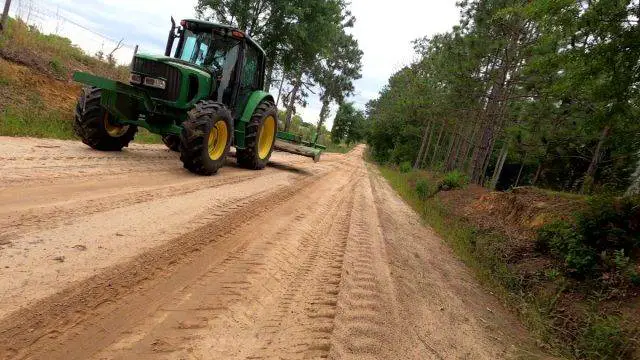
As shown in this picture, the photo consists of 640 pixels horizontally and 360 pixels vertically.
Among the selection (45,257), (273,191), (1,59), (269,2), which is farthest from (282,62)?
(45,257)

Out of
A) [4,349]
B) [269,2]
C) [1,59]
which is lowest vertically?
[4,349]

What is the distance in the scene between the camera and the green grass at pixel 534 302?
3.77 metres

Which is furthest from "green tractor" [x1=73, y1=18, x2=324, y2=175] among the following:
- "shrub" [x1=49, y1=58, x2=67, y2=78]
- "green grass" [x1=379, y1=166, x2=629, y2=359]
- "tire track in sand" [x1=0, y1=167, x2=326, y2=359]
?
"shrub" [x1=49, y1=58, x2=67, y2=78]

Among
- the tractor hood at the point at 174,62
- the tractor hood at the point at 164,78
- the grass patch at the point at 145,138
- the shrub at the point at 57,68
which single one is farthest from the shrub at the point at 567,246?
the shrub at the point at 57,68

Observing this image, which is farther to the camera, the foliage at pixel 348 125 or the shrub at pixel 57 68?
the foliage at pixel 348 125

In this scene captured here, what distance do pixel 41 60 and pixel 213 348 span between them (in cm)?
1197

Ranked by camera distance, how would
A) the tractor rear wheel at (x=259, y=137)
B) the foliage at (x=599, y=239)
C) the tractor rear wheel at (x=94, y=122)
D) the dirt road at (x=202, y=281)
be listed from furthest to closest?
the tractor rear wheel at (x=259, y=137), the tractor rear wheel at (x=94, y=122), the foliage at (x=599, y=239), the dirt road at (x=202, y=281)

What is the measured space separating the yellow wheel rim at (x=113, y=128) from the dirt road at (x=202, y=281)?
1.27m

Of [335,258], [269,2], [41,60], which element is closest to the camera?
[335,258]

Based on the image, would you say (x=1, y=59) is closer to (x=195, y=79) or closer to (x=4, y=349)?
(x=195, y=79)

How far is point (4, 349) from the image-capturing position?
1.97 meters

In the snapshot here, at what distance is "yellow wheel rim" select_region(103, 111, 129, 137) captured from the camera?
7267mm

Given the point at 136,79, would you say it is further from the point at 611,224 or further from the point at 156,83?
the point at 611,224

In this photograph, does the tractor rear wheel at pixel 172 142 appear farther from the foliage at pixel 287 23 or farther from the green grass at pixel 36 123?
the foliage at pixel 287 23
